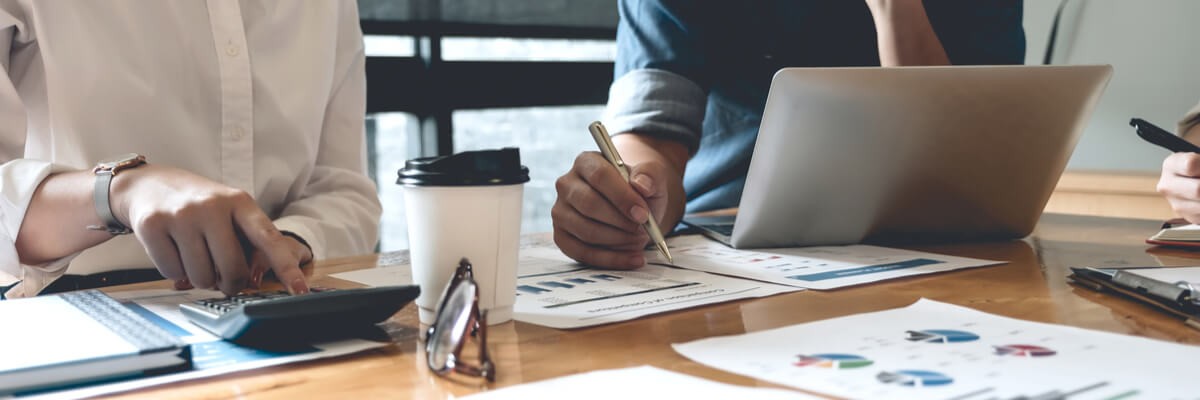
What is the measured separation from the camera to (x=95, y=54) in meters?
1.20

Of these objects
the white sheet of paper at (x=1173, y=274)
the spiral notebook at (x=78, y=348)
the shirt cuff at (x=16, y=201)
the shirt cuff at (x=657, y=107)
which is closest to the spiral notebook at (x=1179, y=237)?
the white sheet of paper at (x=1173, y=274)

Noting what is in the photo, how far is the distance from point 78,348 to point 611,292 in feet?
1.38

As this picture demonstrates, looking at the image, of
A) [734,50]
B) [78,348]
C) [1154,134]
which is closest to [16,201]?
[78,348]

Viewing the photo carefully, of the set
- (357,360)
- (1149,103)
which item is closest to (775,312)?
(357,360)

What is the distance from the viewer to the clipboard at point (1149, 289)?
73 centimetres

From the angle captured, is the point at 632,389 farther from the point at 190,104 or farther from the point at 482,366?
the point at 190,104

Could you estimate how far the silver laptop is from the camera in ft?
3.36

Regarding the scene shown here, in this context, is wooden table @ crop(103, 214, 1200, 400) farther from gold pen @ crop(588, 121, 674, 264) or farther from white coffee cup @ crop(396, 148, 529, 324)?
gold pen @ crop(588, 121, 674, 264)

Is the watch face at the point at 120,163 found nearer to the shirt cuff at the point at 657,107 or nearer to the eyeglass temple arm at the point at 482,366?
the eyeglass temple arm at the point at 482,366

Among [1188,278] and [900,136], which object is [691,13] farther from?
[1188,278]

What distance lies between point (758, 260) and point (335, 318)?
521mm

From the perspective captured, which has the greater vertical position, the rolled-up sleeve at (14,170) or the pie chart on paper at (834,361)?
the rolled-up sleeve at (14,170)

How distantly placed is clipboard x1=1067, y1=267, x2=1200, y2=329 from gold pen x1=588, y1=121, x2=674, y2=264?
388 mm

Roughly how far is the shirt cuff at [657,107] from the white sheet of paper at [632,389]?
0.97m
